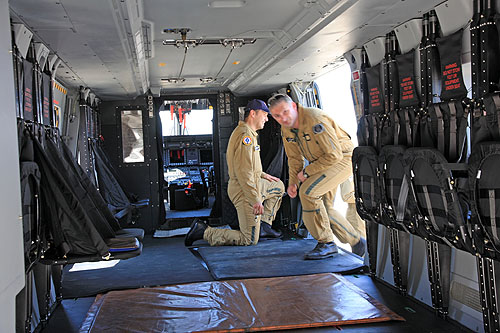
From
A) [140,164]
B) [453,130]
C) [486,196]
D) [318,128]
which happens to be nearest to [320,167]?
[318,128]

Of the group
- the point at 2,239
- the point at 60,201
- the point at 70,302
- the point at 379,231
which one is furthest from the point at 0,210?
the point at 379,231

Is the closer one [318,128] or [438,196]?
[438,196]

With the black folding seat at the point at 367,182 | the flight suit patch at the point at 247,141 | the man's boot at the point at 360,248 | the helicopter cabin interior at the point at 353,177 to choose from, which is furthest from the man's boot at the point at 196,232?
the black folding seat at the point at 367,182

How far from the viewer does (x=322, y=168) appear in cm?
603

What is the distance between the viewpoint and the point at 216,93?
398 inches

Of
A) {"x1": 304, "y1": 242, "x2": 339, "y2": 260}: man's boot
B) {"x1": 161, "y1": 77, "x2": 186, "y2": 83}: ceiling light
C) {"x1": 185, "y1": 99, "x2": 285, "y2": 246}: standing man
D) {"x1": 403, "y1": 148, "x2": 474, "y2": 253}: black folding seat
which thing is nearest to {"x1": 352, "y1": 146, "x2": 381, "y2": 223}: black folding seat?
{"x1": 403, "y1": 148, "x2": 474, "y2": 253}: black folding seat

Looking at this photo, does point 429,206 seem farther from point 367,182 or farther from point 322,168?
point 322,168

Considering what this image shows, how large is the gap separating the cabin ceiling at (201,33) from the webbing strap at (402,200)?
150cm

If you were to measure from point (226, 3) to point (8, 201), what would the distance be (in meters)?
2.76

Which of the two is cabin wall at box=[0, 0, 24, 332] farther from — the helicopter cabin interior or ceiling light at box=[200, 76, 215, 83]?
ceiling light at box=[200, 76, 215, 83]

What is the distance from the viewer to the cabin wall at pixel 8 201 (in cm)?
236

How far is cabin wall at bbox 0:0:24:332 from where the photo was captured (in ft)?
7.74

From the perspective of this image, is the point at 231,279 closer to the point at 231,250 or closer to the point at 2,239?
the point at 231,250

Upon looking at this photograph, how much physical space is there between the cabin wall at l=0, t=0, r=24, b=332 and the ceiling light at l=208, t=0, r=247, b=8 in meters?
2.13
